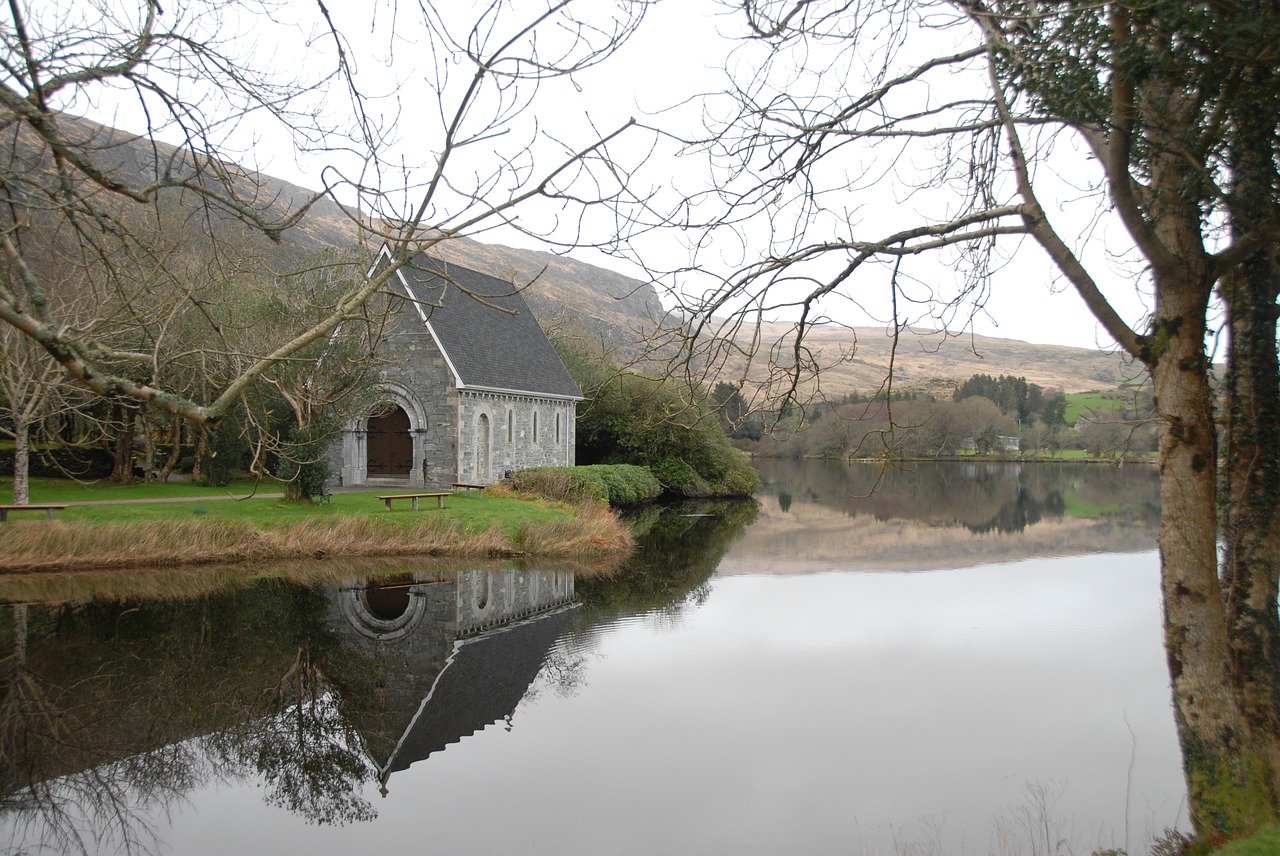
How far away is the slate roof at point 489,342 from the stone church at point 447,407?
5 cm

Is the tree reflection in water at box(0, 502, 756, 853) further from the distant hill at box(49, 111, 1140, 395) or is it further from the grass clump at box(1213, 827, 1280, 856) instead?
the distant hill at box(49, 111, 1140, 395)

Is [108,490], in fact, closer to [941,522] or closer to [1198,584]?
[1198,584]

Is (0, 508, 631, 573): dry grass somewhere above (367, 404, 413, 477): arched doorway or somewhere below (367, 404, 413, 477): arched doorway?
below

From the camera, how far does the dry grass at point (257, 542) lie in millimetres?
15195

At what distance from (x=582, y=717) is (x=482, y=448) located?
56.1 ft

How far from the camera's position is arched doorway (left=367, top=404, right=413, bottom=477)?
26.5 metres

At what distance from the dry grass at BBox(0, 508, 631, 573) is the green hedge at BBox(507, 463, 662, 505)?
215 inches

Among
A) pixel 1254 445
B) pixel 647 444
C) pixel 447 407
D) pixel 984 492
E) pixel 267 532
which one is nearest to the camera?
pixel 1254 445

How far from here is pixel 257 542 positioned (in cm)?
1678

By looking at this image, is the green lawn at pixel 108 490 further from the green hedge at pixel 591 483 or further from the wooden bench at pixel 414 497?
the green hedge at pixel 591 483

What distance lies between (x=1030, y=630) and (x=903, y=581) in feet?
15.6

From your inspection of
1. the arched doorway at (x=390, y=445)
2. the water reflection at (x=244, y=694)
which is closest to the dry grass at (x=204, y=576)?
the water reflection at (x=244, y=694)

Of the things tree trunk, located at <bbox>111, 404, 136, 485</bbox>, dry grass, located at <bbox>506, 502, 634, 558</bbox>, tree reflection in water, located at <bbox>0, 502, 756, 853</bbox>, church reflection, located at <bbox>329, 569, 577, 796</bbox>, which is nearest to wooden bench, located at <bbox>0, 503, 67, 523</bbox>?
tree reflection in water, located at <bbox>0, 502, 756, 853</bbox>

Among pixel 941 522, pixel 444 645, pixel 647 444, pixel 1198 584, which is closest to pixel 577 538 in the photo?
pixel 444 645
